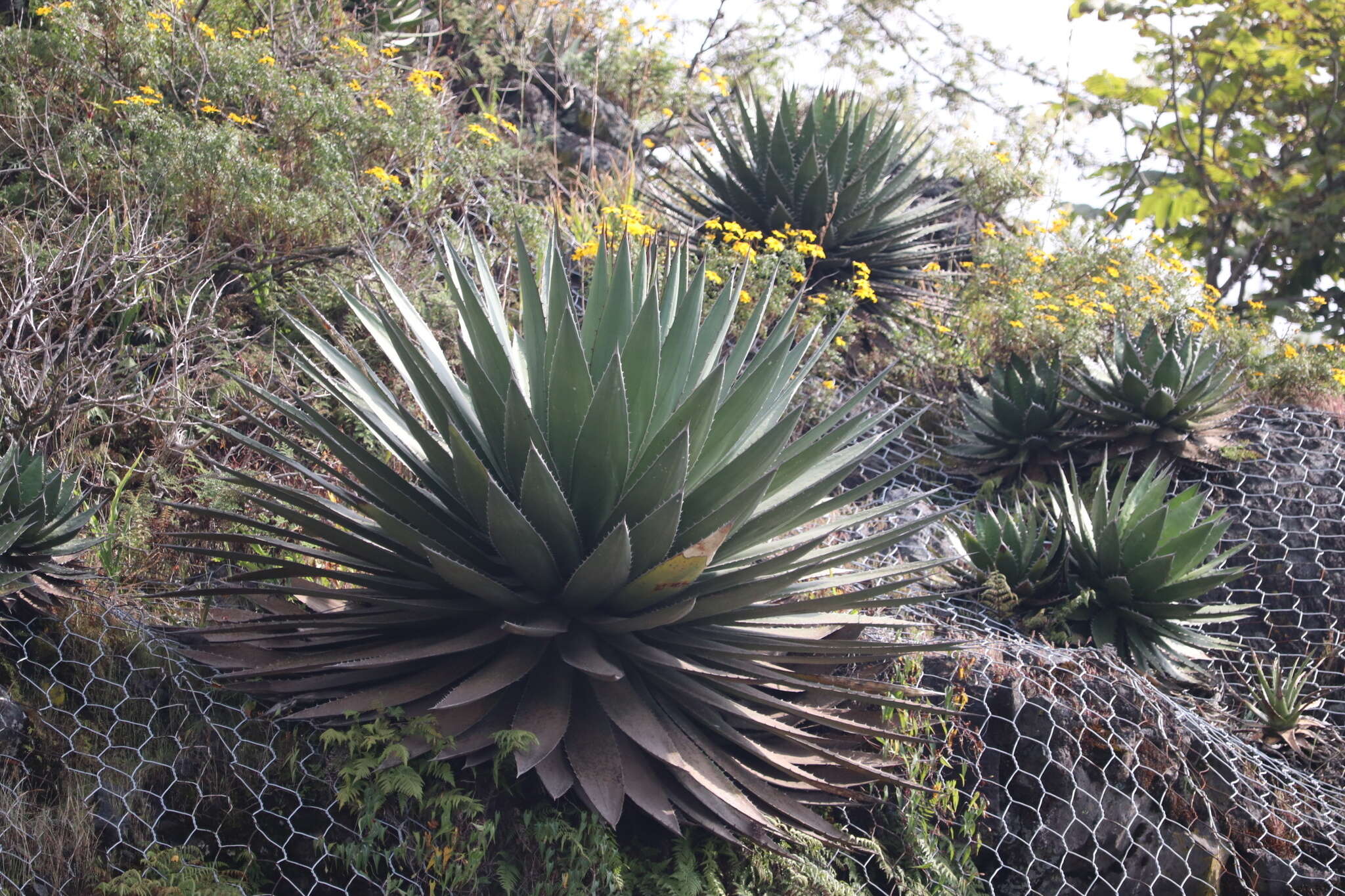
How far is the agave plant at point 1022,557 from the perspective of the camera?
4.24 m

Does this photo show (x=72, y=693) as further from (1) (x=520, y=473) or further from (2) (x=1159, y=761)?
(2) (x=1159, y=761)

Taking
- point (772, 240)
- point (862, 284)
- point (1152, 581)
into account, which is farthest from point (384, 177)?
point (1152, 581)

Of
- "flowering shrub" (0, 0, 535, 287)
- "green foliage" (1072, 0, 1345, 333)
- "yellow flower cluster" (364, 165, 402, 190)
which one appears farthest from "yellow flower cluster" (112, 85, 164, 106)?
"green foliage" (1072, 0, 1345, 333)

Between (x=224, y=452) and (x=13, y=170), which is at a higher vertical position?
(x=13, y=170)

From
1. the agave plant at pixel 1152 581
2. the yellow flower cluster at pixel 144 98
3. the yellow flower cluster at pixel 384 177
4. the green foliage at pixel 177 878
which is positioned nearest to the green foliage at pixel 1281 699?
the agave plant at pixel 1152 581

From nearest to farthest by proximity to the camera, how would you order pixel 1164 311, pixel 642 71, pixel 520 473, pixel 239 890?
pixel 239 890, pixel 520 473, pixel 1164 311, pixel 642 71

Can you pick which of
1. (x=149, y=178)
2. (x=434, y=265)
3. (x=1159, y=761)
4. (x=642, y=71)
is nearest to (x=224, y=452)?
(x=149, y=178)

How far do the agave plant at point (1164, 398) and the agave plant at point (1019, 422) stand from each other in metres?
0.16

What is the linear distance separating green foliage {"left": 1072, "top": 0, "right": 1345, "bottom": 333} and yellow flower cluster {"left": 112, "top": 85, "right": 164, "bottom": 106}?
779 cm

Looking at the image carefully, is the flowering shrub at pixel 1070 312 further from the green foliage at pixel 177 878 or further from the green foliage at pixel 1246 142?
the green foliage at pixel 177 878

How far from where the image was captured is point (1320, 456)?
527cm

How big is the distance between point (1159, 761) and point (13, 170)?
16.2 feet

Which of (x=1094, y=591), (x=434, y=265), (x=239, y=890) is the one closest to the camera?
(x=239, y=890)

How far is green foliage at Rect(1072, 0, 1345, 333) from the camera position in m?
8.69
